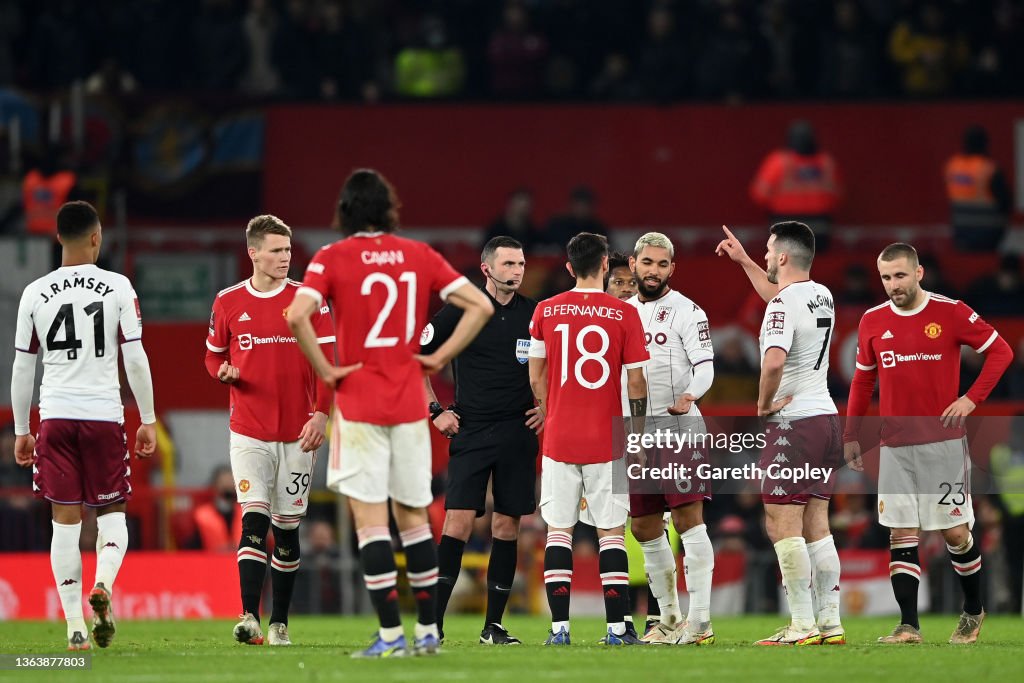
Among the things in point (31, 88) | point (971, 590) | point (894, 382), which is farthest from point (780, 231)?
point (31, 88)

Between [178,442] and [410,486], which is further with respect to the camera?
[178,442]

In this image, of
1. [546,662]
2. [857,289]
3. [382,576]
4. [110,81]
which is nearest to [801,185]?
[857,289]

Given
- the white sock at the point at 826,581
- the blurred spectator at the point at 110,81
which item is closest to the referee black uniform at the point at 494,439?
the white sock at the point at 826,581

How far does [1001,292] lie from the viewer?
20.9m

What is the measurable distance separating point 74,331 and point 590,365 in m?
3.18

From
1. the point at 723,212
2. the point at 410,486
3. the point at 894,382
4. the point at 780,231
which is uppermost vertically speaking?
the point at 723,212

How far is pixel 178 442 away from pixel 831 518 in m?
7.75

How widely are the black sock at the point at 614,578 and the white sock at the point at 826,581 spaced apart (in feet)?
4.35

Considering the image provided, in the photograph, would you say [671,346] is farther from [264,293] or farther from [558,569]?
[264,293]

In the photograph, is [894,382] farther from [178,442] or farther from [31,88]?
[31,88]

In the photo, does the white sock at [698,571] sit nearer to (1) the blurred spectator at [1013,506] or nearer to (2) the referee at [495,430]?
(2) the referee at [495,430]

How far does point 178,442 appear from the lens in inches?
798

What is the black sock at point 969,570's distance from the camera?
1126cm

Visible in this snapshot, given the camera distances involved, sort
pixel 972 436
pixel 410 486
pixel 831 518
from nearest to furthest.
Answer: pixel 410 486 < pixel 972 436 < pixel 831 518
